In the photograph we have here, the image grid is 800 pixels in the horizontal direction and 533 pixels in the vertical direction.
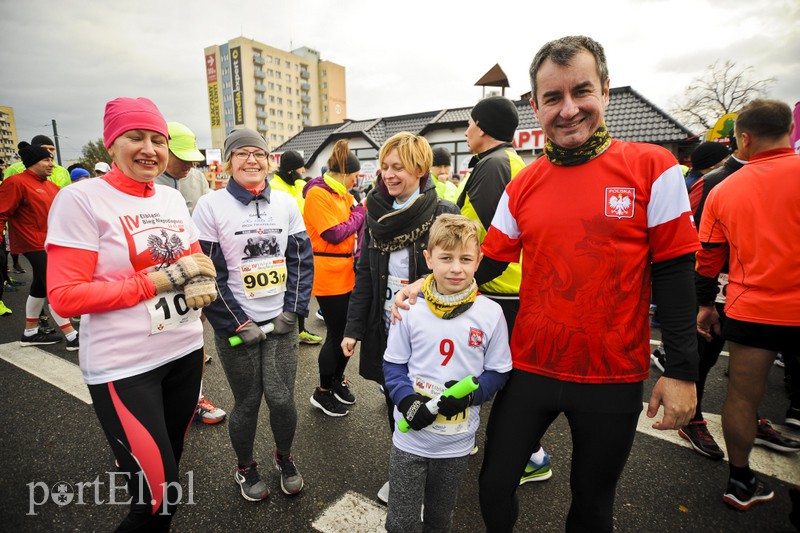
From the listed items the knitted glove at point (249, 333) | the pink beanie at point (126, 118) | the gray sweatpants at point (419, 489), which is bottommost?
the gray sweatpants at point (419, 489)

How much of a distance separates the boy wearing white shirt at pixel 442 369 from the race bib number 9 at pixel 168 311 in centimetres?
104

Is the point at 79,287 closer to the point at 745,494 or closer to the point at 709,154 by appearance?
the point at 745,494

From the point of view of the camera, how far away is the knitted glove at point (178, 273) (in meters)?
1.68

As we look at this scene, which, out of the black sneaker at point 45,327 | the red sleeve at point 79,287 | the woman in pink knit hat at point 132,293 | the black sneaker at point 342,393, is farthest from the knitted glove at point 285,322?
the black sneaker at point 45,327

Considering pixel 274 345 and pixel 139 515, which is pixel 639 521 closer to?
pixel 274 345

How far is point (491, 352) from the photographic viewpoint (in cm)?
164

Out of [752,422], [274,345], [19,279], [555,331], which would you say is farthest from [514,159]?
[19,279]

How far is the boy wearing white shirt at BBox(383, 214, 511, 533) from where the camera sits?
1619mm

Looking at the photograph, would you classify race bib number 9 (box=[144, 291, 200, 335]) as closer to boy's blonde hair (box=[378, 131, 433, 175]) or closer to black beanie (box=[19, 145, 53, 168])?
boy's blonde hair (box=[378, 131, 433, 175])

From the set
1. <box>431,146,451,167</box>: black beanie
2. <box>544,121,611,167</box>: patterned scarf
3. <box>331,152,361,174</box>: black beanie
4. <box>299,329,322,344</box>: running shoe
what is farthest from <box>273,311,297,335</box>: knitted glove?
<box>431,146,451,167</box>: black beanie

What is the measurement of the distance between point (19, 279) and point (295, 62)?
258ft

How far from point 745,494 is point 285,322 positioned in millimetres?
3023

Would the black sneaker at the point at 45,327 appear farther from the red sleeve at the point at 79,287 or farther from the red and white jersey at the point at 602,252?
the red and white jersey at the point at 602,252

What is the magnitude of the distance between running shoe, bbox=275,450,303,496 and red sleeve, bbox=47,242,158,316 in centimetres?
146
